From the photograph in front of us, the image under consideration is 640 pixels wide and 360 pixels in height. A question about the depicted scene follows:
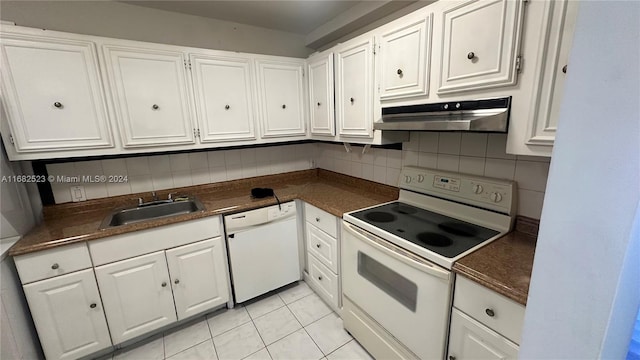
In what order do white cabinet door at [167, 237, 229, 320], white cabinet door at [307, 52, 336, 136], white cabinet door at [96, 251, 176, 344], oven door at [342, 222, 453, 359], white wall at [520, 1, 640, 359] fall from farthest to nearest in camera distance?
white cabinet door at [307, 52, 336, 136], white cabinet door at [167, 237, 229, 320], white cabinet door at [96, 251, 176, 344], oven door at [342, 222, 453, 359], white wall at [520, 1, 640, 359]

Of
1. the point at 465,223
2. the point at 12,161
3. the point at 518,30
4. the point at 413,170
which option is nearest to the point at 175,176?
the point at 12,161

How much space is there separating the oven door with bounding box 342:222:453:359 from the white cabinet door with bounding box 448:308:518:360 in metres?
0.04

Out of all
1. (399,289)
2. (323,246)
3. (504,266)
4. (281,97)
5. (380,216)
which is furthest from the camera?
(281,97)

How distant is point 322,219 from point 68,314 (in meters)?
1.69

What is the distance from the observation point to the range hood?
1103 mm

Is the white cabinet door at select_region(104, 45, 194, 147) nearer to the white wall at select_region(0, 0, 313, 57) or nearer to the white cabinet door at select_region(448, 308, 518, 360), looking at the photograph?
the white wall at select_region(0, 0, 313, 57)

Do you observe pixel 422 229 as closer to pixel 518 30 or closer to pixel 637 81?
pixel 518 30

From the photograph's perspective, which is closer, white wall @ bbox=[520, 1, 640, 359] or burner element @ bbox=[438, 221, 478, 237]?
white wall @ bbox=[520, 1, 640, 359]

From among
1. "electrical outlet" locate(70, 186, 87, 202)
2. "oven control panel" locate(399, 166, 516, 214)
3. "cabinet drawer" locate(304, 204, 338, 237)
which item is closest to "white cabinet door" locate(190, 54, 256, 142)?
"cabinet drawer" locate(304, 204, 338, 237)

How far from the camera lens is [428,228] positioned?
1457 mm

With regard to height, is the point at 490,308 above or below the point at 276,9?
below

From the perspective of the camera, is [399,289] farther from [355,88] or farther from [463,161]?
[355,88]

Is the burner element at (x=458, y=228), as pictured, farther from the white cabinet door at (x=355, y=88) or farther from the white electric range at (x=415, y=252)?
the white cabinet door at (x=355, y=88)

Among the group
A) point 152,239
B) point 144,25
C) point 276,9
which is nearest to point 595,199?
point 152,239
